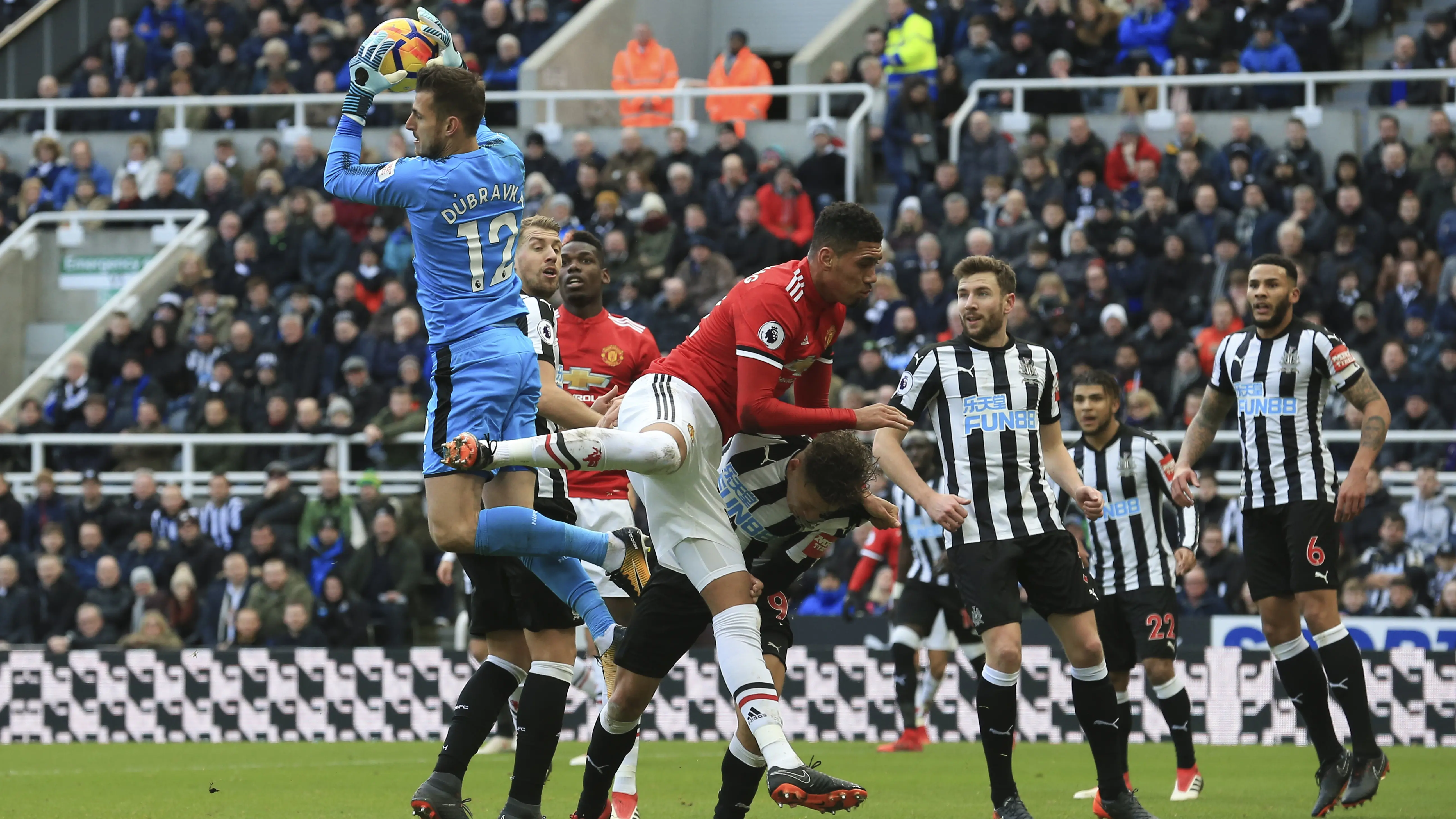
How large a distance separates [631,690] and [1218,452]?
11.0 m

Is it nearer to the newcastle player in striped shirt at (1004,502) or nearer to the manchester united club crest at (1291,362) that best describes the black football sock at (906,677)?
the manchester united club crest at (1291,362)

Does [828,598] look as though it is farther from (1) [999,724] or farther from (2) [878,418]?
(2) [878,418]

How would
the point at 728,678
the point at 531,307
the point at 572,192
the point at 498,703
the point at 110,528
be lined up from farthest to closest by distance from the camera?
the point at 572,192, the point at 110,528, the point at 531,307, the point at 498,703, the point at 728,678

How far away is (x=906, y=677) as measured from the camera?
44.8 ft

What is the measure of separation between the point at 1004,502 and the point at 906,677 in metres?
5.46

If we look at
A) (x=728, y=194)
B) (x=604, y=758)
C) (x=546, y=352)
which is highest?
(x=728, y=194)

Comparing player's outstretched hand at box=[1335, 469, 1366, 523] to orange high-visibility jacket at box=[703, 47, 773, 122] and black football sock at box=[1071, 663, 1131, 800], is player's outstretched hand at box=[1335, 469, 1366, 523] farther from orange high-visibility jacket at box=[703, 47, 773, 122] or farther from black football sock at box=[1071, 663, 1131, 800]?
orange high-visibility jacket at box=[703, 47, 773, 122]

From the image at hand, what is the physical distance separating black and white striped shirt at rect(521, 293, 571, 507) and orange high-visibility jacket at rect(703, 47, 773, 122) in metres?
14.9

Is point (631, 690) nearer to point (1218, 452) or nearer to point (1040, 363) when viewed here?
point (1040, 363)

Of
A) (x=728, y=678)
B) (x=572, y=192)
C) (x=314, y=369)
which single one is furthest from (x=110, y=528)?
(x=728, y=678)

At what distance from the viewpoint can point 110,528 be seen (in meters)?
18.9

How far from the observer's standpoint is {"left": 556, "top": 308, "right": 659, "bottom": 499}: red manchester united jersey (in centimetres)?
941

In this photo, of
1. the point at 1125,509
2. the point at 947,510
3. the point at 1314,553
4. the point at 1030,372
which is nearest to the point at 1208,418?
the point at 1314,553

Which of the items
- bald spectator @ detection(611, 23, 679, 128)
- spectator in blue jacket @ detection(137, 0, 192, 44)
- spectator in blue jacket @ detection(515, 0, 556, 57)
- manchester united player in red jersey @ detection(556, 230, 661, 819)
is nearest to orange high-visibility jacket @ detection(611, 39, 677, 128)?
bald spectator @ detection(611, 23, 679, 128)
